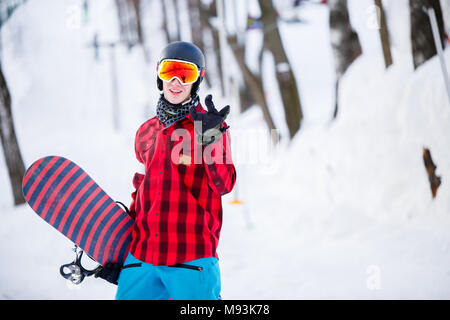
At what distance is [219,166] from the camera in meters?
1.58

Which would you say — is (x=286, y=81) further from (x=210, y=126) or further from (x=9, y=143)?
(x=210, y=126)

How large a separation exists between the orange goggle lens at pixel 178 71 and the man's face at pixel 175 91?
0.07 feet

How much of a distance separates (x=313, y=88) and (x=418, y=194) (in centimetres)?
1508

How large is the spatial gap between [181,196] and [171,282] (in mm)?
387

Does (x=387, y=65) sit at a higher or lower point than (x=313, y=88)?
lower

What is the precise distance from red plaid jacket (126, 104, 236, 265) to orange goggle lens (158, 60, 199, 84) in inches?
9.7

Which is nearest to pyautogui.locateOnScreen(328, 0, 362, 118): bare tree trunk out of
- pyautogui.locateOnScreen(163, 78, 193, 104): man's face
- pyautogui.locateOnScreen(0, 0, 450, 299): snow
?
pyautogui.locateOnScreen(0, 0, 450, 299): snow

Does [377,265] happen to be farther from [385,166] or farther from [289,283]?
[385,166]

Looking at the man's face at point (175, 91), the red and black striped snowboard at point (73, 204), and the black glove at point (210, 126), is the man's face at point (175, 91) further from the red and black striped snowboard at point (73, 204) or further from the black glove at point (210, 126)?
the red and black striped snowboard at point (73, 204)

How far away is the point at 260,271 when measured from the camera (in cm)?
375

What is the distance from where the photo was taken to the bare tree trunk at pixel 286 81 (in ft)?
26.8

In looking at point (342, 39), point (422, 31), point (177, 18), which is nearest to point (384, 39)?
point (422, 31)

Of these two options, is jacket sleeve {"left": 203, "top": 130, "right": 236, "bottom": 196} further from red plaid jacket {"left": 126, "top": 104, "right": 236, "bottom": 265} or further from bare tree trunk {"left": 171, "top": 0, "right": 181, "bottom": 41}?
bare tree trunk {"left": 171, "top": 0, "right": 181, "bottom": 41}
